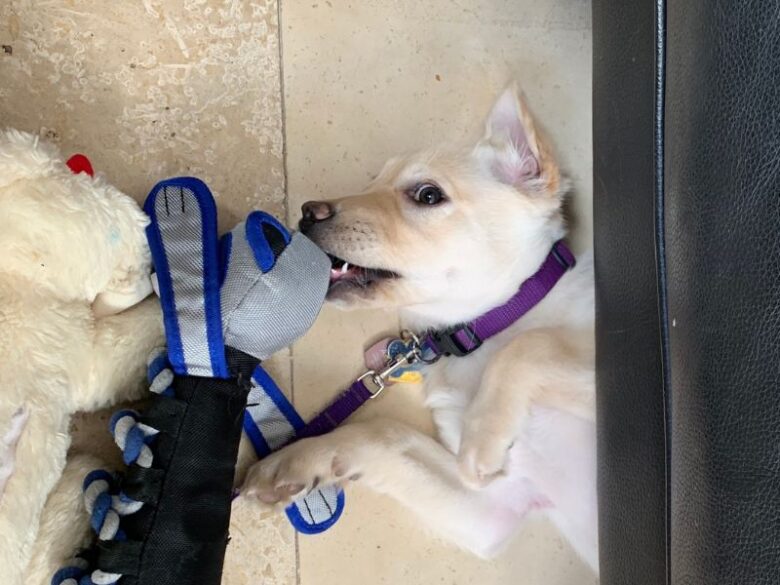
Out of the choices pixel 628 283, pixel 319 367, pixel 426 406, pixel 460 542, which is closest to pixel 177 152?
pixel 319 367

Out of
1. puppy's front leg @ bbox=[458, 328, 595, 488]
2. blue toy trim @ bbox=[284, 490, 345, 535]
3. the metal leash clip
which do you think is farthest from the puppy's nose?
blue toy trim @ bbox=[284, 490, 345, 535]

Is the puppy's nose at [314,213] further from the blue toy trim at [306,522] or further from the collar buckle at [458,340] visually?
the blue toy trim at [306,522]

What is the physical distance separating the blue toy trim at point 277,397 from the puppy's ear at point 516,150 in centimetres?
76

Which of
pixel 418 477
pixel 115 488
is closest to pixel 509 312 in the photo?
pixel 418 477

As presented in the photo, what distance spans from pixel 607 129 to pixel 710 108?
0.33 meters

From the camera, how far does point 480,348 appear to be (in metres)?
1.96

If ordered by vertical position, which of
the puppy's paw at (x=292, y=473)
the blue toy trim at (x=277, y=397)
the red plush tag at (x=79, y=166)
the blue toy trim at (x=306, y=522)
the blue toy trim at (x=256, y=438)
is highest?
the red plush tag at (x=79, y=166)

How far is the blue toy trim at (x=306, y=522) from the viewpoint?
1.77m

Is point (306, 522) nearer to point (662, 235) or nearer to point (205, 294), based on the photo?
point (205, 294)

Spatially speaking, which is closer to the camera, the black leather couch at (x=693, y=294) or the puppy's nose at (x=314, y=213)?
the black leather couch at (x=693, y=294)

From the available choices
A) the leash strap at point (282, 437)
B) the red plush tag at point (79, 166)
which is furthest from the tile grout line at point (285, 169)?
the red plush tag at point (79, 166)

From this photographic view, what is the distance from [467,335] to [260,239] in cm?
69

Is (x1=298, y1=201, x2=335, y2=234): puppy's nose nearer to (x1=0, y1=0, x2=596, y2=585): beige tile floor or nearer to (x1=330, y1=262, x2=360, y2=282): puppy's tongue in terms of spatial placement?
(x1=330, y1=262, x2=360, y2=282): puppy's tongue

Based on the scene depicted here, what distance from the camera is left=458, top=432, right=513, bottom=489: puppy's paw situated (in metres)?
1.71
